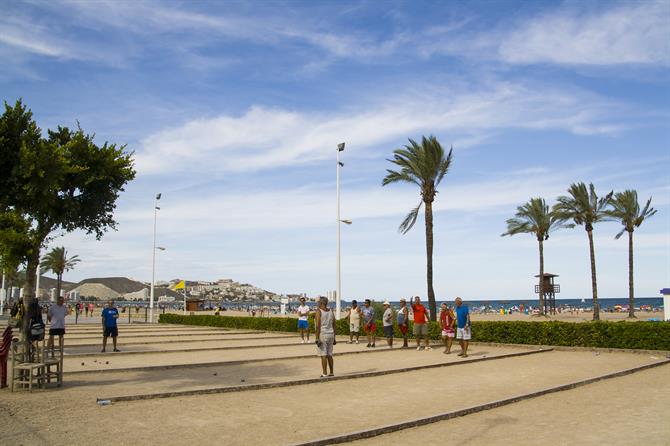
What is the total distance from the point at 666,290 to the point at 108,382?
2634 centimetres

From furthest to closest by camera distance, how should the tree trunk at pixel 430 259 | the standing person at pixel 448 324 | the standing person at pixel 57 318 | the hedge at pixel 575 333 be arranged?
the tree trunk at pixel 430 259 < the hedge at pixel 575 333 < the standing person at pixel 448 324 < the standing person at pixel 57 318

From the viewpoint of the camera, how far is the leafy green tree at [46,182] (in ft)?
34.2

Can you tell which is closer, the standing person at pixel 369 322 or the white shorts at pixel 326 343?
the white shorts at pixel 326 343

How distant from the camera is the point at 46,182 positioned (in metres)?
10.5

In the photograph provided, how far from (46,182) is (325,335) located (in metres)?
6.51

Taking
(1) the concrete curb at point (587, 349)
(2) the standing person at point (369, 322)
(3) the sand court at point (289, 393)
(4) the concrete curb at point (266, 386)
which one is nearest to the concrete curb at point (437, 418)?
(3) the sand court at point (289, 393)

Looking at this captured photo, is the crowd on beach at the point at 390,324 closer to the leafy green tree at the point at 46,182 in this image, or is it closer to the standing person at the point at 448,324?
the standing person at the point at 448,324

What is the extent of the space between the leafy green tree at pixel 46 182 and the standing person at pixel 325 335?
5.16 m

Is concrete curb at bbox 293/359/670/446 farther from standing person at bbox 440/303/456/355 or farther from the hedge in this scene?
the hedge

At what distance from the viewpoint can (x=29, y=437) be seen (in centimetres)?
732

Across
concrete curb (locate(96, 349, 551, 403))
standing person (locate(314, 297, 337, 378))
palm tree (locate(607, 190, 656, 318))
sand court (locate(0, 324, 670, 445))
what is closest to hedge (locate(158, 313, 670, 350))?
sand court (locate(0, 324, 670, 445))

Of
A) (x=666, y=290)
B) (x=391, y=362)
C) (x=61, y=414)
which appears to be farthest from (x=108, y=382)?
(x=666, y=290)

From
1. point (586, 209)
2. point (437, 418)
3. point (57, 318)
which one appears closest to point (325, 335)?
point (437, 418)

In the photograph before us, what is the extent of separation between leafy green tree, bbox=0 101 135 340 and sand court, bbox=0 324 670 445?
293cm
